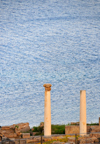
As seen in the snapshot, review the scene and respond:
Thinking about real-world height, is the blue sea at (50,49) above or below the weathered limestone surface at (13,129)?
above

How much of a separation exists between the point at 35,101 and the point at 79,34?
2249 cm

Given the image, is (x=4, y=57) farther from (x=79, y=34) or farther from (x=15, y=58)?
(x=79, y=34)

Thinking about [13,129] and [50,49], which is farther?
[50,49]

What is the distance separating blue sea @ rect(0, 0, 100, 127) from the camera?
8162 centimetres

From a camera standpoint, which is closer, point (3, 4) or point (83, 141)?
point (83, 141)

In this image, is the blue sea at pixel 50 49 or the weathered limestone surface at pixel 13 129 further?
the blue sea at pixel 50 49

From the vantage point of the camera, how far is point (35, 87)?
85.8m

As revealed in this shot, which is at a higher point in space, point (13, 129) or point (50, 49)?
point (50, 49)

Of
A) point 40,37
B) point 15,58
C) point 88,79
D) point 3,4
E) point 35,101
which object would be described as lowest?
point 35,101

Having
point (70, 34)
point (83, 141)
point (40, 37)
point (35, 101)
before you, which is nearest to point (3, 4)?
point (40, 37)

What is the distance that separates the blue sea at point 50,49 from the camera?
268 feet

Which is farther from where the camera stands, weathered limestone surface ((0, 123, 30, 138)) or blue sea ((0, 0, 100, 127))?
blue sea ((0, 0, 100, 127))

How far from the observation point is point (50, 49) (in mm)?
83750

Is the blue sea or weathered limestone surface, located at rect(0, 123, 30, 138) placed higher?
the blue sea
